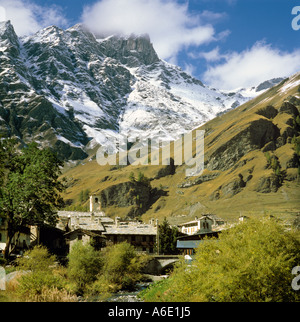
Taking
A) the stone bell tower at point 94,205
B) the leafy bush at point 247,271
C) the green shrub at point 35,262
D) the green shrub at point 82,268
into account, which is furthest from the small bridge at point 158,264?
the stone bell tower at point 94,205

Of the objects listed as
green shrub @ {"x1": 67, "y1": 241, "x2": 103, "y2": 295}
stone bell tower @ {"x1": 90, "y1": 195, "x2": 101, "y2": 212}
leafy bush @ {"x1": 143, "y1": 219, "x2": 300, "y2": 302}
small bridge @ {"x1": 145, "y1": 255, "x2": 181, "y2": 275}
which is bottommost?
small bridge @ {"x1": 145, "y1": 255, "x2": 181, "y2": 275}

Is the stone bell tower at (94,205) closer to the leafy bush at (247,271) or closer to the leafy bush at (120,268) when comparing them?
the leafy bush at (120,268)

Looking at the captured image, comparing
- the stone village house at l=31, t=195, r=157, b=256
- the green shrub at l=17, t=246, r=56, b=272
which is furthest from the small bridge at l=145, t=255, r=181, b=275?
the green shrub at l=17, t=246, r=56, b=272

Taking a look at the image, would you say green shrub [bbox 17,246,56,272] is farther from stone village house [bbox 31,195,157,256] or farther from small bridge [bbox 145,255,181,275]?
small bridge [bbox 145,255,181,275]

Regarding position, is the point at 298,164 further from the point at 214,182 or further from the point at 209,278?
the point at 209,278

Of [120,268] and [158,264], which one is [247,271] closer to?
[120,268]

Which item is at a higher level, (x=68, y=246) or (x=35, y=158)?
(x=35, y=158)

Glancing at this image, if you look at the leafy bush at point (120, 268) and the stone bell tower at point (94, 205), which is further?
the stone bell tower at point (94, 205)

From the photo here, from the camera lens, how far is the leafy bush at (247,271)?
21969 millimetres

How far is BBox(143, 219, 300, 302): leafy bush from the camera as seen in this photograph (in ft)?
72.1

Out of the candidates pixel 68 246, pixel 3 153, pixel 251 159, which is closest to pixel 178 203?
pixel 251 159

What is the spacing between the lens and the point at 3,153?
45.8m
